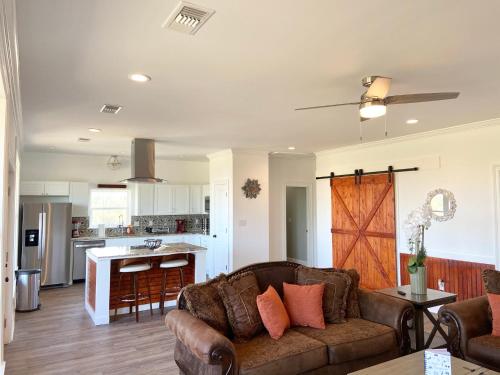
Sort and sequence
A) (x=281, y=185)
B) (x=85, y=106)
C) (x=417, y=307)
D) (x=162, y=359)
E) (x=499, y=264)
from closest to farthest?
1. (x=417, y=307)
2. (x=162, y=359)
3. (x=85, y=106)
4. (x=499, y=264)
5. (x=281, y=185)

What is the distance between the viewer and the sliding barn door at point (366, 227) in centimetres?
597

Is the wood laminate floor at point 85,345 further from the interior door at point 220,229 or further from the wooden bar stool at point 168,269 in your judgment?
the interior door at point 220,229

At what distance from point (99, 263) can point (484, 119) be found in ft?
17.6

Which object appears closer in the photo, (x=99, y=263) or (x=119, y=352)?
(x=119, y=352)

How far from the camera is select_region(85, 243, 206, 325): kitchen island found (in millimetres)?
4805

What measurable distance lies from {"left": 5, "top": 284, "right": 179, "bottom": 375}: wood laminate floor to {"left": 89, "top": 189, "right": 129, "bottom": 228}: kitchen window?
2797 millimetres

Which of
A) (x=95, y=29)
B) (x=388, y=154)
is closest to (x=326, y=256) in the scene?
(x=388, y=154)

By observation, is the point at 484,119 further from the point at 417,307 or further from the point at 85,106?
the point at 85,106

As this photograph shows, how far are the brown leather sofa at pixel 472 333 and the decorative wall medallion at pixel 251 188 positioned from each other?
431 centimetres

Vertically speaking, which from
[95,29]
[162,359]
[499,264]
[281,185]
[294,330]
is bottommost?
[162,359]

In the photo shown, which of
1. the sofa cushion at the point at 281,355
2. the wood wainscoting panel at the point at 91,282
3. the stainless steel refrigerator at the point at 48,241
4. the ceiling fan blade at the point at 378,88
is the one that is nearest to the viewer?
the sofa cushion at the point at 281,355

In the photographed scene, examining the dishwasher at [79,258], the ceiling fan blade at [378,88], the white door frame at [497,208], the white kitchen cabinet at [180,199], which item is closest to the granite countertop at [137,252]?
the dishwasher at [79,258]

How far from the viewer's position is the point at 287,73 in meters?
2.99

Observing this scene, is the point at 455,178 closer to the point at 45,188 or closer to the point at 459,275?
the point at 459,275
